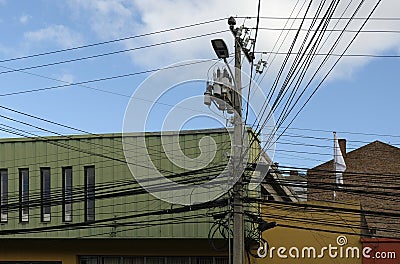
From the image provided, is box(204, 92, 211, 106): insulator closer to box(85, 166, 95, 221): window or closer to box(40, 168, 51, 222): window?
box(85, 166, 95, 221): window

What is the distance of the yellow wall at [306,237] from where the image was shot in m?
29.3

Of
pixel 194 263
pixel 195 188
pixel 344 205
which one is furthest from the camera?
pixel 344 205

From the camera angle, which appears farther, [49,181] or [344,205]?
[344,205]

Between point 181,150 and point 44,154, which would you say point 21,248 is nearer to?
point 44,154

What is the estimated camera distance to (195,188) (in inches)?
1051

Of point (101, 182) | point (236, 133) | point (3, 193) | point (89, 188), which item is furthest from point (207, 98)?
point (3, 193)

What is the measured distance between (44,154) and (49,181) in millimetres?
1036

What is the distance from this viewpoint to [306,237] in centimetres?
2962

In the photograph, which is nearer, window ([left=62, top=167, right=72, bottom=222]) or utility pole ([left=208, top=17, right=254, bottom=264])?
utility pole ([left=208, top=17, right=254, bottom=264])

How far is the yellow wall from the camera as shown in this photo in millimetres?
29281

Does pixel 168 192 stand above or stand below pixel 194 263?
above

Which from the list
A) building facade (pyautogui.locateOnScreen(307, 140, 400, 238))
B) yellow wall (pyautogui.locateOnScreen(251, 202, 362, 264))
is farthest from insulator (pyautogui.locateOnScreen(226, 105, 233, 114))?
building facade (pyautogui.locateOnScreen(307, 140, 400, 238))

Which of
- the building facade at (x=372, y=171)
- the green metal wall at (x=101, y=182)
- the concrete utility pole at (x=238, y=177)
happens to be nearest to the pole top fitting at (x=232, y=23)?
the concrete utility pole at (x=238, y=177)

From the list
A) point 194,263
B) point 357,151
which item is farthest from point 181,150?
point 357,151
